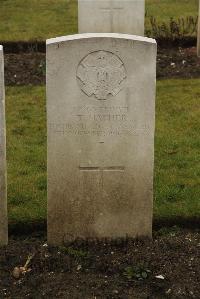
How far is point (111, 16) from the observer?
10.7 m

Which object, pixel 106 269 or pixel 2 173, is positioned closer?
pixel 106 269

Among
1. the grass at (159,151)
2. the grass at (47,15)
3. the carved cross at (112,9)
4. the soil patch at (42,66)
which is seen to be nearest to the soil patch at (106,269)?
the grass at (159,151)

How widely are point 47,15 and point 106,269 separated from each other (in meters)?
9.87

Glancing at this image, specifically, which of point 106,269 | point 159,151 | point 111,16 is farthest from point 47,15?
point 106,269

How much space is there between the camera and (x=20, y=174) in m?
6.23

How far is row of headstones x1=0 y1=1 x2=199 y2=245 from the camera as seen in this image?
4562mm

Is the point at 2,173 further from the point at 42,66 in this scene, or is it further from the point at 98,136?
the point at 42,66

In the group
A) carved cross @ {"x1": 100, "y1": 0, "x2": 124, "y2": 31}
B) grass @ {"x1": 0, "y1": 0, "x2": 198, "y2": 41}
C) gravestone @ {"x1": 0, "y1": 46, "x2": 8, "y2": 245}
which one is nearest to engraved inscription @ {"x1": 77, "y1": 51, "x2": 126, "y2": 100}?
gravestone @ {"x1": 0, "y1": 46, "x2": 8, "y2": 245}

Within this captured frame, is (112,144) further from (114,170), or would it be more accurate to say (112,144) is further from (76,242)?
(76,242)

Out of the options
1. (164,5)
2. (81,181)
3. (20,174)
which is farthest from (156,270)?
(164,5)

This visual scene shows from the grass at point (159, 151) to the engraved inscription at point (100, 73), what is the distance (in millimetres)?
1299

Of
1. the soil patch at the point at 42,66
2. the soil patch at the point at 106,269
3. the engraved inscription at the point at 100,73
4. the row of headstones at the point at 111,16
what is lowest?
the soil patch at the point at 106,269

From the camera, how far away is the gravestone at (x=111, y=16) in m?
10.5

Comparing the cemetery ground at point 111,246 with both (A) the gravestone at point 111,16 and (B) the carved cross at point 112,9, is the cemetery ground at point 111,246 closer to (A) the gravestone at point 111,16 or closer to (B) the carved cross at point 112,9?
(A) the gravestone at point 111,16
